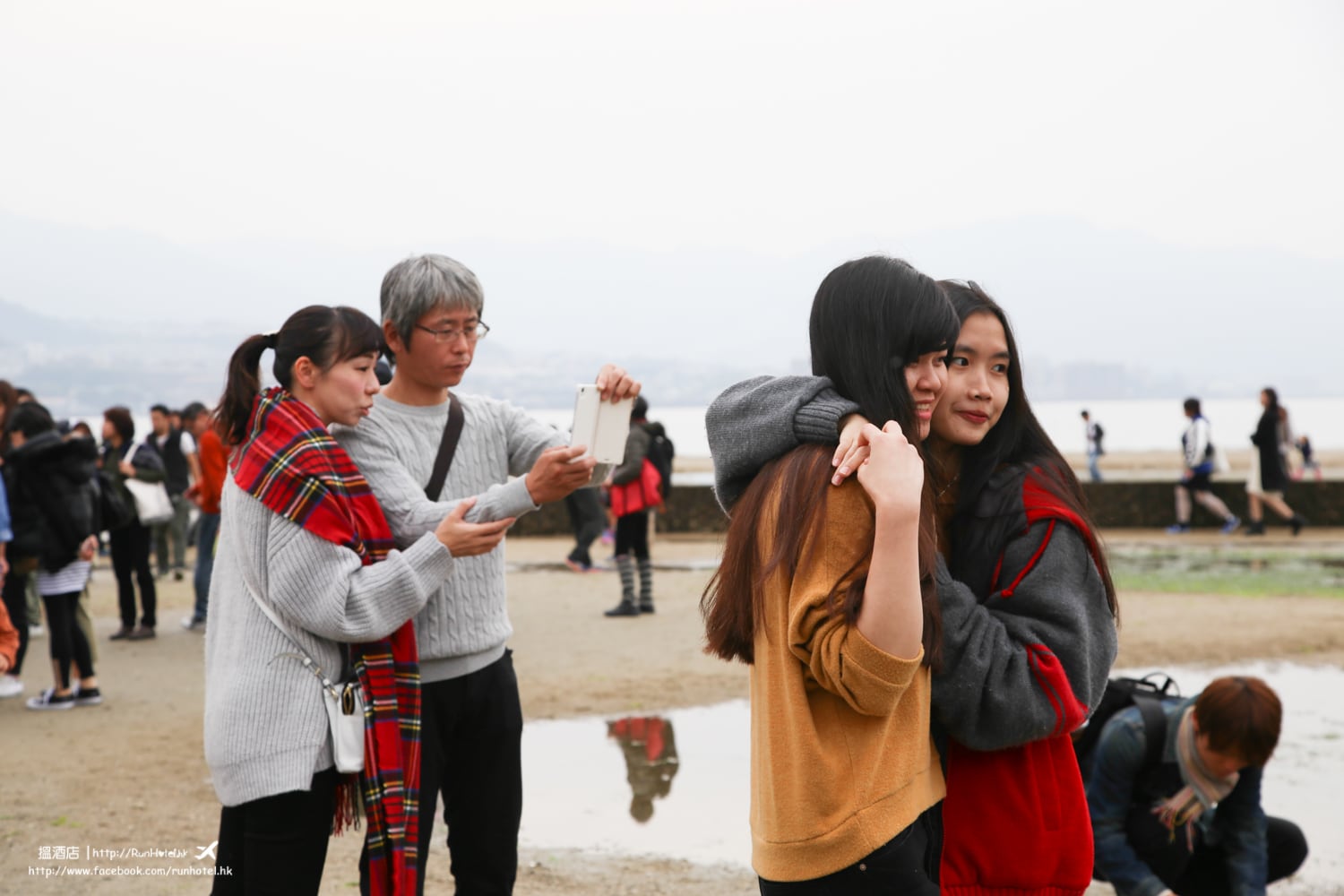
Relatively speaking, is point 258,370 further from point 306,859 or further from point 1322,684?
point 1322,684

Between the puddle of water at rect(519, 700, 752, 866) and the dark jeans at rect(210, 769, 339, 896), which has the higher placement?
the dark jeans at rect(210, 769, 339, 896)

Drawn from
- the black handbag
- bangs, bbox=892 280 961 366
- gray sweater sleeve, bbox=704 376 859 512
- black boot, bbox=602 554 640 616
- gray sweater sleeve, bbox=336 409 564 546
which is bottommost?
black boot, bbox=602 554 640 616

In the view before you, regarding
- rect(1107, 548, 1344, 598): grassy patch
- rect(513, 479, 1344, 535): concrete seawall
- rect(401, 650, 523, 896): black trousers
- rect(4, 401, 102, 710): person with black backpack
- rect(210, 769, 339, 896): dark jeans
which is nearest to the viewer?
rect(210, 769, 339, 896): dark jeans

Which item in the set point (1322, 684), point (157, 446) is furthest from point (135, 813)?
point (157, 446)

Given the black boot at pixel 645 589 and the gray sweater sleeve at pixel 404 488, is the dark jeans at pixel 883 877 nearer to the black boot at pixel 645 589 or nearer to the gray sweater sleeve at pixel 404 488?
the gray sweater sleeve at pixel 404 488

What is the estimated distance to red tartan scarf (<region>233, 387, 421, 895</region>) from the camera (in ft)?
8.87

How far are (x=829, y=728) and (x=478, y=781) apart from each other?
4.60ft

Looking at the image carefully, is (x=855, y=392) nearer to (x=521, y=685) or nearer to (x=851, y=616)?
(x=851, y=616)

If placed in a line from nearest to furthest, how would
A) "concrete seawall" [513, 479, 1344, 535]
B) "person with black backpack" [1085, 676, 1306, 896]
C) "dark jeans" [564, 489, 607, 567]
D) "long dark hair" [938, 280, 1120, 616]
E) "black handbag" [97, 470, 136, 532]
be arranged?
"long dark hair" [938, 280, 1120, 616]
"person with black backpack" [1085, 676, 1306, 896]
"black handbag" [97, 470, 136, 532]
"dark jeans" [564, 489, 607, 567]
"concrete seawall" [513, 479, 1344, 535]

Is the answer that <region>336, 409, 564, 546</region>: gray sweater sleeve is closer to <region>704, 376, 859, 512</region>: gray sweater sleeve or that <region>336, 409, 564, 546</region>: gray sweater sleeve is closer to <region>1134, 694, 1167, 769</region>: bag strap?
<region>704, 376, 859, 512</region>: gray sweater sleeve

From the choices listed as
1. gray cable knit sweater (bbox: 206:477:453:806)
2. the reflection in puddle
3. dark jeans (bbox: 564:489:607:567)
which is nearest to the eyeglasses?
gray cable knit sweater (bbox: 206:477:453:806)

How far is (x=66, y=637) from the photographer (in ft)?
24.5

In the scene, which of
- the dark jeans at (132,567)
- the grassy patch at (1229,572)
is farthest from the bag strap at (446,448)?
the grassy patch at (1229,572)

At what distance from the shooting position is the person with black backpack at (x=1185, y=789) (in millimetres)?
3559
